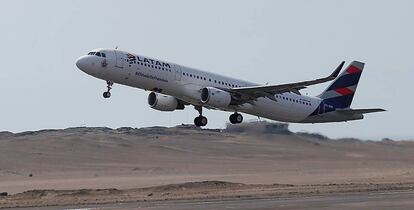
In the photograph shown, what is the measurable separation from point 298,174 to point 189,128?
1846 inches

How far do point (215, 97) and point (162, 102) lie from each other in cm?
551

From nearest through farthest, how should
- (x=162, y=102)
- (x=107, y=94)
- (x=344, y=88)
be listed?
(x=107, y=94), (x=162, y=102), (x=344, y=88)

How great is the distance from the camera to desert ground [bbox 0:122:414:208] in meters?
69.8

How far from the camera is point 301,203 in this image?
53.4m

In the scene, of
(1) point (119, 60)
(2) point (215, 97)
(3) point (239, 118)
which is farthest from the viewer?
(3) point (239, 118)

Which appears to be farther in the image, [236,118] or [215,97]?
[236,118]

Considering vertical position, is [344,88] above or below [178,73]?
above

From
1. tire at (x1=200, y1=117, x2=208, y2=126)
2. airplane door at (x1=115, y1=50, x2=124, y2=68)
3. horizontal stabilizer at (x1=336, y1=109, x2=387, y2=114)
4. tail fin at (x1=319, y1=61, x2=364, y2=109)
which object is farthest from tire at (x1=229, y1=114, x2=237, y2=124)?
airplane door at (x1=115, y1=50, x2=124, y2=68)

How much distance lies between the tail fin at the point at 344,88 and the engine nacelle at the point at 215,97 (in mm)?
12070

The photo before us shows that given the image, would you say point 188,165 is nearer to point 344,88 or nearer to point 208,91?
point 344,88

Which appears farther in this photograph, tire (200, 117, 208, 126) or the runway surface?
tire (200, 117, 208, 126)

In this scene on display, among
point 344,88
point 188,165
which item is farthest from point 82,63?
point 188,165

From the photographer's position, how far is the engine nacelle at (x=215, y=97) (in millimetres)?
61781

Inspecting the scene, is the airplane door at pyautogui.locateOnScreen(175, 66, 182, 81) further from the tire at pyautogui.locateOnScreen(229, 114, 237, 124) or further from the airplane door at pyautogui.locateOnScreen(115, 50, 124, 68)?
the tire at pyautogui.locateOnScreen(229, 114, 237, 124)
